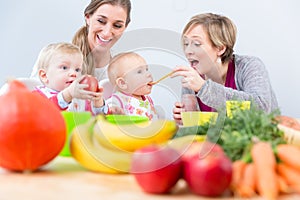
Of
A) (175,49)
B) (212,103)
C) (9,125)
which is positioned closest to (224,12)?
(175,49)

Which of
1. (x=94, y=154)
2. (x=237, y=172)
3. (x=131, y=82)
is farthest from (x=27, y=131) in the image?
(x=131, y=82)

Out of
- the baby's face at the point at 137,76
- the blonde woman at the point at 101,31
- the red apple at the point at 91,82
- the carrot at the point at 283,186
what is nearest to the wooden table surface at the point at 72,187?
the carrot at the point at 283,186

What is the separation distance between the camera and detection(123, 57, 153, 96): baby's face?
7.01ft

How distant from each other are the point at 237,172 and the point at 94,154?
267mm

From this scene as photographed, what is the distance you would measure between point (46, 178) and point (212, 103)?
137 cm

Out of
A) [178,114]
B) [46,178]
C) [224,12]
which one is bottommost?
[178,114]

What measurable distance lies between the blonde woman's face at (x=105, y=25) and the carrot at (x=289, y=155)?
75.4 inches

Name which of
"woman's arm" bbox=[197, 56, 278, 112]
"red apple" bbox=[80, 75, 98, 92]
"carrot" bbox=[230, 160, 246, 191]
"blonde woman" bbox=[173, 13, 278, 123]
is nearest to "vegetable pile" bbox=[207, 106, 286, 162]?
"carrot" bbox=[230, 160, 246, 191]

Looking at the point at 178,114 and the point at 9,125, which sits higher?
the point at 9,125

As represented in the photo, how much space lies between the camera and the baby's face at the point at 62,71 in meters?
2.01

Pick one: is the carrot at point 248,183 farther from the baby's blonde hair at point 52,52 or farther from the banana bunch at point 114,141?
the baby's blonde hair at point 52,52

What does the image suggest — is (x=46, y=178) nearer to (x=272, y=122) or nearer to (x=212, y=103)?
(x=272, y=122)

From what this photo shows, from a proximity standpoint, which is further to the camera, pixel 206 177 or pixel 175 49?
pixel 175 49

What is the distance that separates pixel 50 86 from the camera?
202 centimetres
